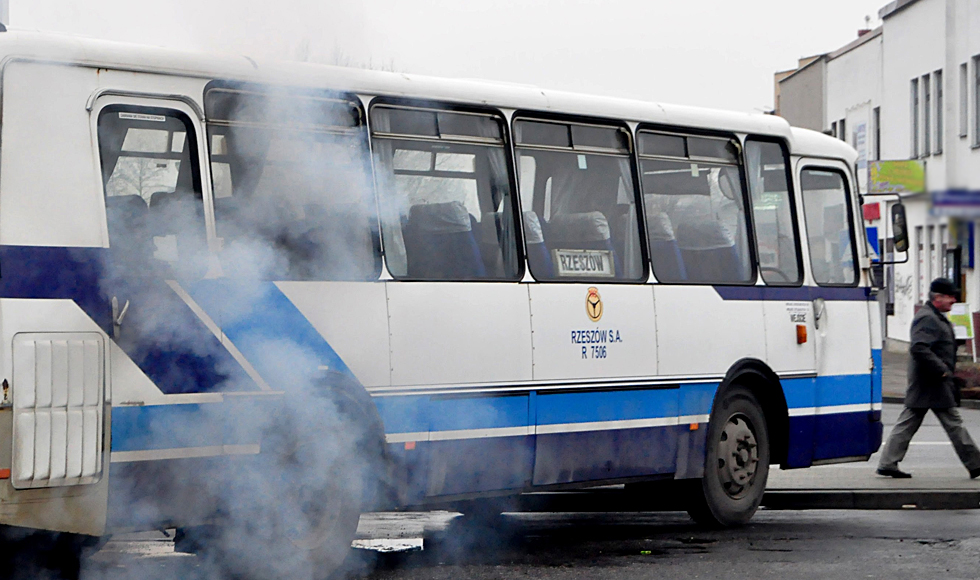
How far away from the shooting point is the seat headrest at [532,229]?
28.4 ft

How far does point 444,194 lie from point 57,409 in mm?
2818

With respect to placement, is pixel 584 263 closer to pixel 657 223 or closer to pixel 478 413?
pixel 657 223

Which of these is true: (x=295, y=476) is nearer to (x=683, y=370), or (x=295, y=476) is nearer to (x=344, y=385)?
(x=344, y=385)

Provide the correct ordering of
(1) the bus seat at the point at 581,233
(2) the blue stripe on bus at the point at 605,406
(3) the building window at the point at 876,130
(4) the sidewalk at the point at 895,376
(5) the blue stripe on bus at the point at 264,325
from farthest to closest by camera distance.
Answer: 1. (3) the building window at the point at 876,130
2. (4) the sidewalk at the point at 895,376
3. (1) the bus seat at the point at 581,233
4. (2) the blue stripe on bus at the point at 605,406
5. (5) the blue stripe on bus at the point at 264,325

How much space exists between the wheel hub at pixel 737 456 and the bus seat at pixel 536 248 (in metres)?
2.16

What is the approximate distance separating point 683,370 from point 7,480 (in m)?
4.88

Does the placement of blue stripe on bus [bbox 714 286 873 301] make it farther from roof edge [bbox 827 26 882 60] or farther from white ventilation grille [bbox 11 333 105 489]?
roof edge [bbox 827 26 882 60]

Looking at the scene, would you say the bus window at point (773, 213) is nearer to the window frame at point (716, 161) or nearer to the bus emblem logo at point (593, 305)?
Result: the window frame at point (716, 161)

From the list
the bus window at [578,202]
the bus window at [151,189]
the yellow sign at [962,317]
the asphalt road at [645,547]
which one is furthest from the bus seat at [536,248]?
the yellow sign at [962,317]

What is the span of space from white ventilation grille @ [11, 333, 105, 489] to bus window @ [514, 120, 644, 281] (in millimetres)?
3124

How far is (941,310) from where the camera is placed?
39.6 feet

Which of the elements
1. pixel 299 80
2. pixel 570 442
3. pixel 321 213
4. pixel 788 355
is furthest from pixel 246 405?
pixel 788 355

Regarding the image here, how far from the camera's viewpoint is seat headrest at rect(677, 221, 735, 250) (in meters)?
9.73

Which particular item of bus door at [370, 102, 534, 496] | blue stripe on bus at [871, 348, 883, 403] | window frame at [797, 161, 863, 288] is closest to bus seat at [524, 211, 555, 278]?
bus door at [370, 102, 534, 496]
